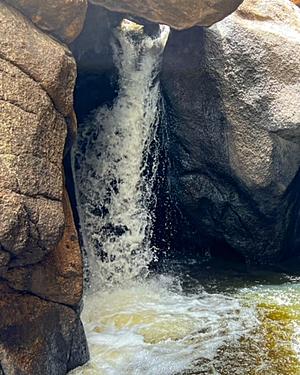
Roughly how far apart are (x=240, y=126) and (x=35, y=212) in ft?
12.2

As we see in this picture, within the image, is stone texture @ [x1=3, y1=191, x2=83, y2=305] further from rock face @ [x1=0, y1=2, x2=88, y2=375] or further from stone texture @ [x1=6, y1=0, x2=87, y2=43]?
stone texture @ [x1=6, y1=0, x2=87, y2=43]

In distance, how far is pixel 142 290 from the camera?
652 cm

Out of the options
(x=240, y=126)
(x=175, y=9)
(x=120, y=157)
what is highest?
(x=175, y=9)

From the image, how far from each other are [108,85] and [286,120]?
2447mm

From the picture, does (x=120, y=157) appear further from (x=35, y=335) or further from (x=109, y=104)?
(x=35, y=335)

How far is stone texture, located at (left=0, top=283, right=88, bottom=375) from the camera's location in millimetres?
3834

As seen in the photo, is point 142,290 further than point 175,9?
Yes

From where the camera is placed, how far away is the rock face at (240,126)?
6.69 metres

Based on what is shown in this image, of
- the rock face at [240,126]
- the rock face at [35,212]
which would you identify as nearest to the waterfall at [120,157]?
the rock face at [240,126]

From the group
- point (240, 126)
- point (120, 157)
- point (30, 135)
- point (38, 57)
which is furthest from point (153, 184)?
point (30, 135)

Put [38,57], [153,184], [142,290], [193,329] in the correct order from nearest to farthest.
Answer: [38,57], [193,329], [142,290], [153,184]

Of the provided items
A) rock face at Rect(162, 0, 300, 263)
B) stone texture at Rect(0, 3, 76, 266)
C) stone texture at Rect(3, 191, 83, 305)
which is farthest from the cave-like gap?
stone texture at Rect(3, 191, 83, 305)

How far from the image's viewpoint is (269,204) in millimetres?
7168

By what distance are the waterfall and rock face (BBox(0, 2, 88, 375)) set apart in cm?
260
